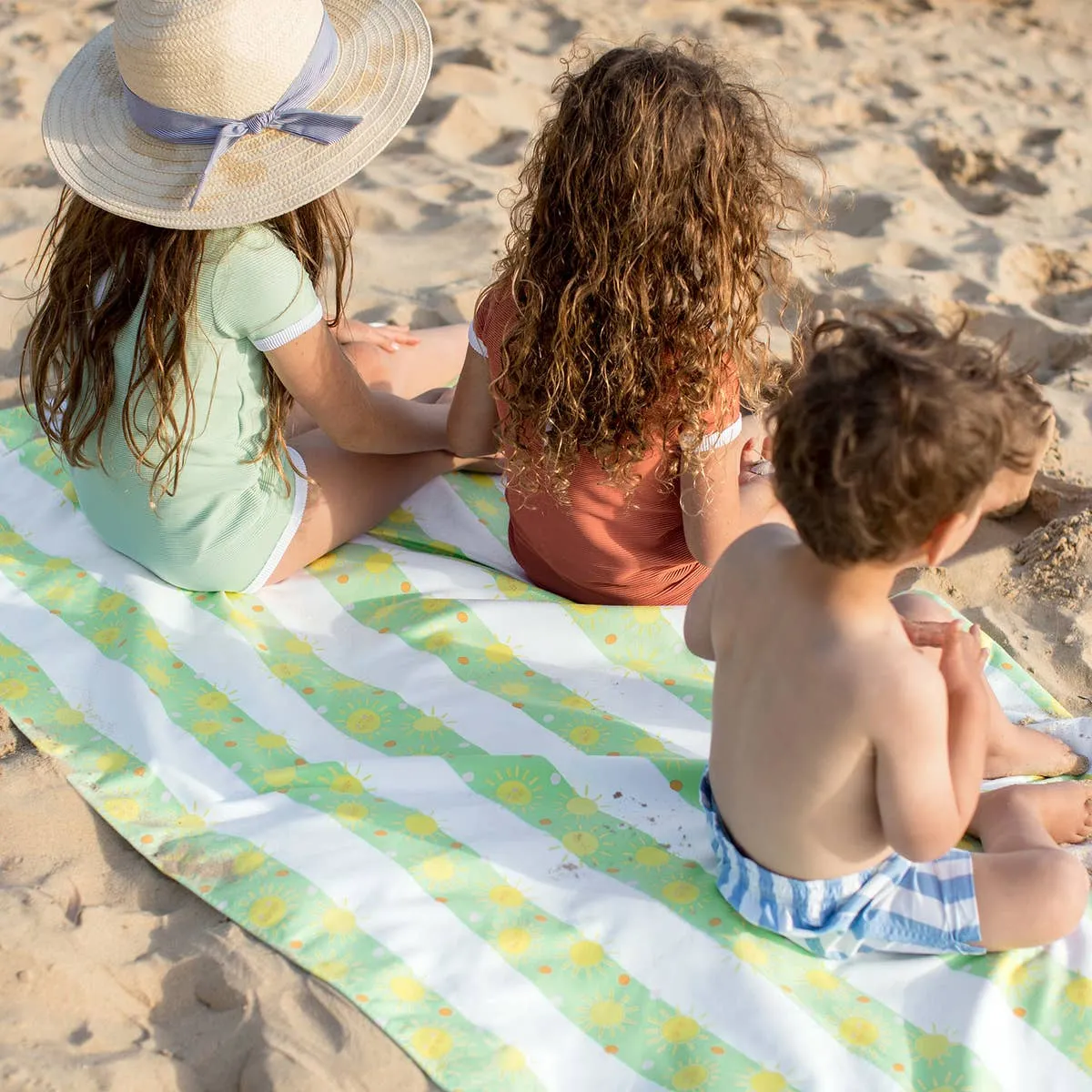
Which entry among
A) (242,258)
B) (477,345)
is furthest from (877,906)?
(242,258)

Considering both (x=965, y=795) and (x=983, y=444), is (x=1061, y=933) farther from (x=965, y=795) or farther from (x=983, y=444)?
(x=983, y=444)

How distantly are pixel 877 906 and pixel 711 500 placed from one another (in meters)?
0.80

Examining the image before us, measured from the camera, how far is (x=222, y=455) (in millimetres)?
2477

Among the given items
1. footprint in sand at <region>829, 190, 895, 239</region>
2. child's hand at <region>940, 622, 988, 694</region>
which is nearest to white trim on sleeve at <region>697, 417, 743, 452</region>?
child's hand at <region>940, 622, 988, 694</region>

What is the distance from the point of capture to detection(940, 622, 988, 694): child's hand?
1729 mm

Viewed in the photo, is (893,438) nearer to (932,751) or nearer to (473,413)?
(932,751)

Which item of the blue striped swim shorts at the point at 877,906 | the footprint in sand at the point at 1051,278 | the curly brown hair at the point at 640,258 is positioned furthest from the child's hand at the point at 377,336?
the footprint in sand at the point at 1051,278

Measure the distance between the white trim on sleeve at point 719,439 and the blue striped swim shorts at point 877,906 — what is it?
28.3 inches

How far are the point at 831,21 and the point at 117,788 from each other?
477cm

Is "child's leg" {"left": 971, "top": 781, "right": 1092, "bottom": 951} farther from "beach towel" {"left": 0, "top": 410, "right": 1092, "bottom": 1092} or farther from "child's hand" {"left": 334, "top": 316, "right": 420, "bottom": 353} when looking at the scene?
"child's hand" {"left": 334, "top": 316, "right": 420, "bottom": 353}

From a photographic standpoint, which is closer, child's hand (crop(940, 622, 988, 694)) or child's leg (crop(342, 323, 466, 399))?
child's hand (crop(940, 622, 988, 694))

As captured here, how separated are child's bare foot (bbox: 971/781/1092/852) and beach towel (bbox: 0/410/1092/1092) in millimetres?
189

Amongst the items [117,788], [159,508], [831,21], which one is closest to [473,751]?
[117,788]

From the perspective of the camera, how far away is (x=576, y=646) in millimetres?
2578
